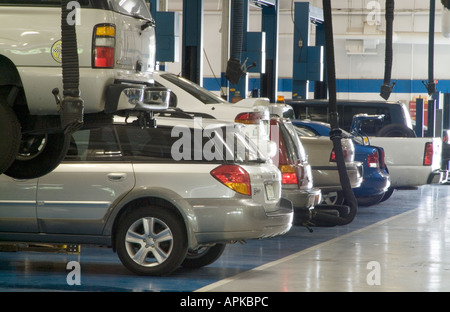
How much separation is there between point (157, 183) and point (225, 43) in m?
14.7

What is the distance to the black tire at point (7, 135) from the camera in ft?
19.4

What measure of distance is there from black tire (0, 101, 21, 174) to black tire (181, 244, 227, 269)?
11.0 ft

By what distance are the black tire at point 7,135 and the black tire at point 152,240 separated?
2496 mm

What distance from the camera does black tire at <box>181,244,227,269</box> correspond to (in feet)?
29.4

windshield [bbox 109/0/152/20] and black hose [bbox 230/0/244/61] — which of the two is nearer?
windshield [bbox 109/0/152/20]

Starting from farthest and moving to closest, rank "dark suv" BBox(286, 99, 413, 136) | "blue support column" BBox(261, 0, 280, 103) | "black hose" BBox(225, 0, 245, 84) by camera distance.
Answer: "blue support column" BBox(261, 0, 280, 103), "dark suv" BBox(286, 99, 413, 136), "black hose" BBox(225, 0, 245, 84)

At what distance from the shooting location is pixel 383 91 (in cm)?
1110

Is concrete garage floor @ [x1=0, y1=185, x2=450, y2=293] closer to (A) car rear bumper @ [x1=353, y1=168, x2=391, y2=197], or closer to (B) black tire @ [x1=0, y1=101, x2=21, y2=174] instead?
(A) car rear bumper @ [x1=353, y1=168, x2=391, y2=197]

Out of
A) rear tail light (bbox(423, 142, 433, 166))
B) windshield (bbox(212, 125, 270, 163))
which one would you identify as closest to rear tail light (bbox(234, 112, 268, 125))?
windshield (bbox(212, 125, 270, 163))

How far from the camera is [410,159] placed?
52.0ft

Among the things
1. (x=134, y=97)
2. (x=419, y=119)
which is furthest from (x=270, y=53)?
(x=134, y=97)

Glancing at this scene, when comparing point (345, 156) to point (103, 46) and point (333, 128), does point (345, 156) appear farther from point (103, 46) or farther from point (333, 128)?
point (103, 46)

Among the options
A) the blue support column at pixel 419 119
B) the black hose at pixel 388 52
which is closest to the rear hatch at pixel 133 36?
the black hose at pixel 388 52
